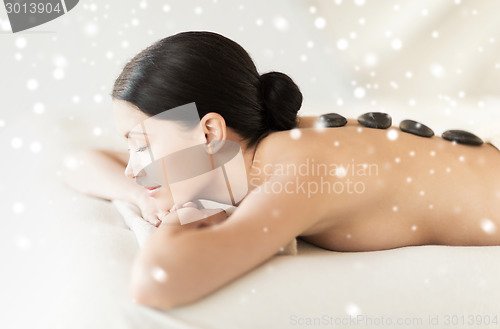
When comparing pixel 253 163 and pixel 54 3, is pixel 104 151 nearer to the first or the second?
pixel 253 163

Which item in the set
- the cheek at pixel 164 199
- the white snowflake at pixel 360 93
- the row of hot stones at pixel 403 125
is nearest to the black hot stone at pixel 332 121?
the row of hot stones at pixel 403 125

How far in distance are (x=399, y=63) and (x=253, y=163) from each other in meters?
1.28

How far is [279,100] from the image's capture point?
117 centimetres

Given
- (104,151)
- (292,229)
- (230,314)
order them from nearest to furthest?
(230,314)
(292,229)
(104,151)

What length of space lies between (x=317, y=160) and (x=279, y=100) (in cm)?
21

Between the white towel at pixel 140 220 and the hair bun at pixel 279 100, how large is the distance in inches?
8.5

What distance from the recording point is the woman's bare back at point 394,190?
1.07m

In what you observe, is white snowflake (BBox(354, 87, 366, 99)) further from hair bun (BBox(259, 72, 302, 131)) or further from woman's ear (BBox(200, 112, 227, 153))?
woman's ear (BBox(200, 112, 227, 153))

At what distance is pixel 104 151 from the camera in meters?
1.48

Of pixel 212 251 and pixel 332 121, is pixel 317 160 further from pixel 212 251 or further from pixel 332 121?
pixel 212 251

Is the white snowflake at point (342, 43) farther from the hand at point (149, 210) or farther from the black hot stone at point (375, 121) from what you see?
the hand at point (149, 210)

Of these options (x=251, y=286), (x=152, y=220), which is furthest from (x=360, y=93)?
(x=251, y=286)

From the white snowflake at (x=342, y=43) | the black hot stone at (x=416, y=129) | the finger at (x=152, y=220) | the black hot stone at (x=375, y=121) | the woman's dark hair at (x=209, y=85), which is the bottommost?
the finger at (x=152, y=220)

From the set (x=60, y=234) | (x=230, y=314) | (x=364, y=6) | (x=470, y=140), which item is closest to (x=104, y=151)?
(x=60, y=234)
